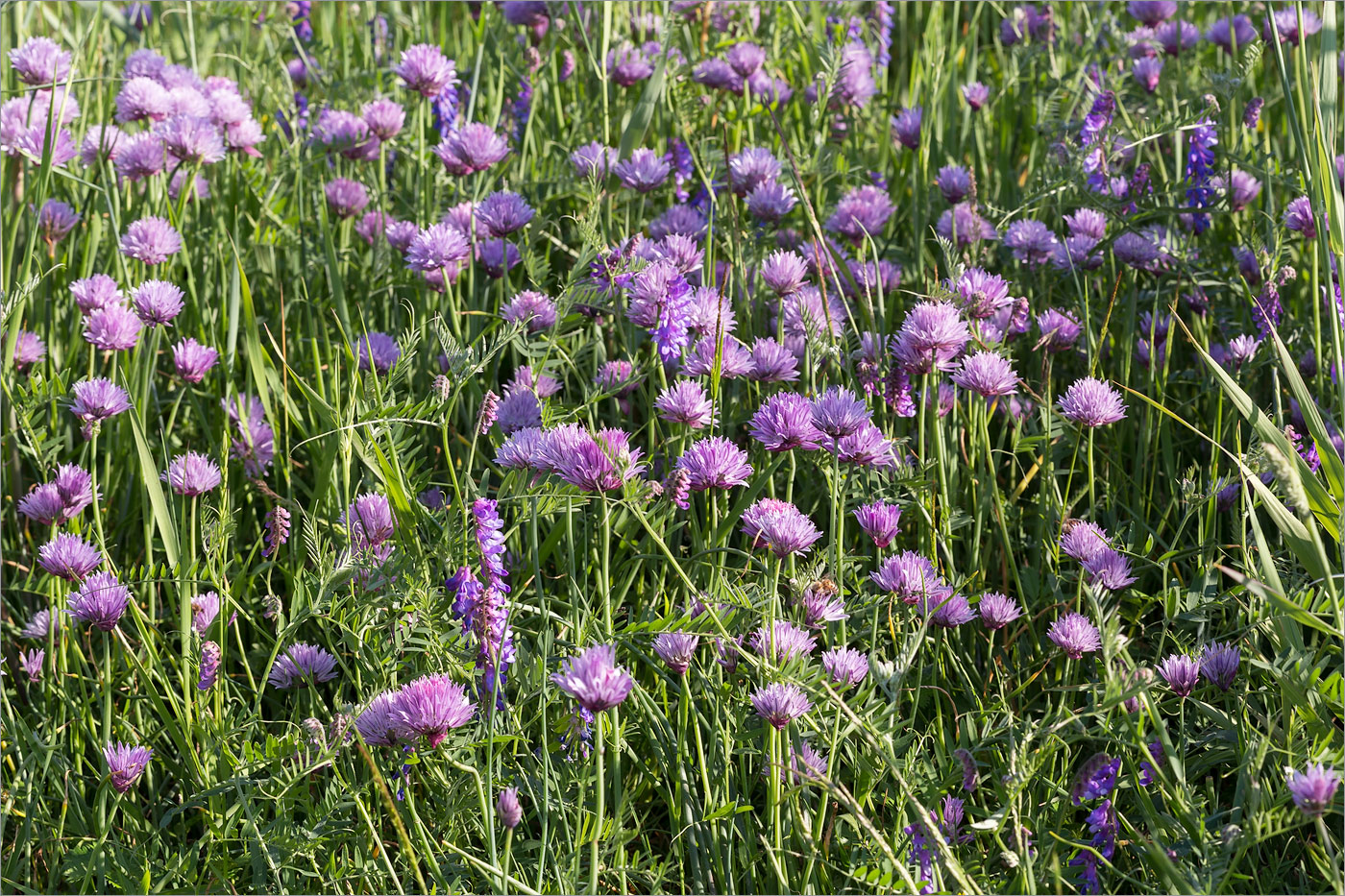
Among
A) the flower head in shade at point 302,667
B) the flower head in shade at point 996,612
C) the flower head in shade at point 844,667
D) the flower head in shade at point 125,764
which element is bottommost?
the flower head in shade at point 125,764

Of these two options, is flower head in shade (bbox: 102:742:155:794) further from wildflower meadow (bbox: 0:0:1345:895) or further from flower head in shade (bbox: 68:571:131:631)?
flower head in shade (bbox: 68:571:131:631)

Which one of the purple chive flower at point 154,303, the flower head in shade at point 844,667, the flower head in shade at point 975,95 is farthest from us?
the flower head in shade at point 975,95

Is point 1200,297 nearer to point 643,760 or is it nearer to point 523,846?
point 643,760

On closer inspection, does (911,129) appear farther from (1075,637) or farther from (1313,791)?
(1313,791)

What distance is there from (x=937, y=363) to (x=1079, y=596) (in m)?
0.35

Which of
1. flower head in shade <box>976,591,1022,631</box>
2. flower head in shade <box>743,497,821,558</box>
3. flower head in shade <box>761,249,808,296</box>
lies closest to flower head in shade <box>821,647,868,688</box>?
flower head in shade <box>743,497,821,558</box>

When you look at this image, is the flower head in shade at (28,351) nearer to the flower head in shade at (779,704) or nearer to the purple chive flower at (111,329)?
the purple chive flower at (111,329)

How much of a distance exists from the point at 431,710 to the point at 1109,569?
81 centimetres

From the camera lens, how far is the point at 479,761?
1.35 meters

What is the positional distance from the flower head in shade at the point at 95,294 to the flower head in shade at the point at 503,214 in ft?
1.83

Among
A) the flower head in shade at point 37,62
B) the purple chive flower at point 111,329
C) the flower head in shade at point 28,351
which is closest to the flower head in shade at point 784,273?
the purple chive flower at point 111,329

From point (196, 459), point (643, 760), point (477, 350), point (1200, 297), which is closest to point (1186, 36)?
point (1200, 297)

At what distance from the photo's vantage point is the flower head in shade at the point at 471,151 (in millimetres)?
1866

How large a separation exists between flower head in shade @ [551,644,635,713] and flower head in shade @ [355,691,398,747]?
232 millimetres
